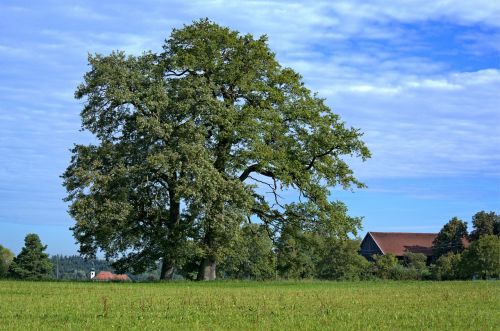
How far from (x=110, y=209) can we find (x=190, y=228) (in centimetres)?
596

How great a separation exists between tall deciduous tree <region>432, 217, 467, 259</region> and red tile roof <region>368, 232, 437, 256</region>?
23531 millimetres

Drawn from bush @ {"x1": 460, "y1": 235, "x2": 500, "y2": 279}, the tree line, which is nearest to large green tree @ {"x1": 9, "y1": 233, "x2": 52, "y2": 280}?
the tree line

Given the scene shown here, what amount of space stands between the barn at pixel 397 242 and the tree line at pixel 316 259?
24666 millimetres

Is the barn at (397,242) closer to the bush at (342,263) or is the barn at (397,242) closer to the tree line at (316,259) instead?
the tree line at (316,259)

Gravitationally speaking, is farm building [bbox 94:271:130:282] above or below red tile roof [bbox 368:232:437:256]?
below

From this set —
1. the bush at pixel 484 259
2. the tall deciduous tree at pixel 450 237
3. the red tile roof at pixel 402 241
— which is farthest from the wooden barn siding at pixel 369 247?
Answer: the bush at pixel 484 259

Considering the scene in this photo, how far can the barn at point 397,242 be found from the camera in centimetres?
12770

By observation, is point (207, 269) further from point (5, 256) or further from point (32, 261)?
point (5, 256)

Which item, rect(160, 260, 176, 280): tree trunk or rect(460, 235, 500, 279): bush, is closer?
rect(160, 260, 176, 280): tree trunk

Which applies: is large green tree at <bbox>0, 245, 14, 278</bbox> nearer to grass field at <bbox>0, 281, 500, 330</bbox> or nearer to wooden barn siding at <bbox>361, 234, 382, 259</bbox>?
wooden barn siding at <bbox>361, 234, 382, 259</bbox>

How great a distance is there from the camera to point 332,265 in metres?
82.4

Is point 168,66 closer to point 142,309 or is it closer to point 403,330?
point 142,309

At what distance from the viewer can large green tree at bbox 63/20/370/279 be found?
40750 millimetres

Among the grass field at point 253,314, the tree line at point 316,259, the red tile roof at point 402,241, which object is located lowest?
the grass field at point 253,314
